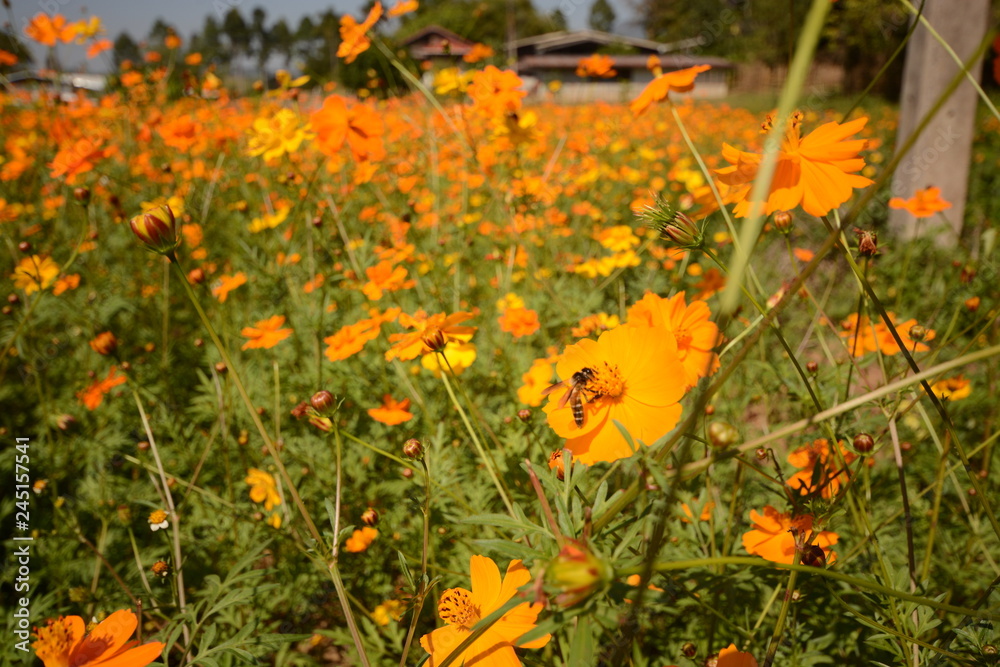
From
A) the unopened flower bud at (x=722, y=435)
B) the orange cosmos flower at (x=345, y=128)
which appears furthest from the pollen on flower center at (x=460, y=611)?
the orange cosmos flower at (x=345, y=128)

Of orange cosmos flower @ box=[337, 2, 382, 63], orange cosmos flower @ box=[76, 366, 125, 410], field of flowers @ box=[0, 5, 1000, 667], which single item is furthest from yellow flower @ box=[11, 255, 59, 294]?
orange cosmos flower @ box=[337, 2, 382, 63]

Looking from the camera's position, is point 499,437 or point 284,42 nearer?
point 499,437

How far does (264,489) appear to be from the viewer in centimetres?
116

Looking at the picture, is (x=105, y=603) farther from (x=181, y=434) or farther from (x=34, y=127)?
(x=34, y=127)

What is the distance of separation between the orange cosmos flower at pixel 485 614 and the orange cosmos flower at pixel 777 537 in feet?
1.23

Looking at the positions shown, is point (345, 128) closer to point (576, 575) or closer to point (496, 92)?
point (496, 92)

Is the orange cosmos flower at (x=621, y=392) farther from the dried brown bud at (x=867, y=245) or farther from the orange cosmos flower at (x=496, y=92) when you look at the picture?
the orange cosmos flower at (x=496, y=92)

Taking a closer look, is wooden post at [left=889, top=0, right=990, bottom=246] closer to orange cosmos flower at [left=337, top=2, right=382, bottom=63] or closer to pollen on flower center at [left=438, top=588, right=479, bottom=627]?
orange cosmos flower at [left=337, top=2, right=382, bottom=63]

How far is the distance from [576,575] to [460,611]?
0.34 meters

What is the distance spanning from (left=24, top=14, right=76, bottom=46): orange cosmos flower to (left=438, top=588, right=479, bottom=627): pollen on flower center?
235 cm

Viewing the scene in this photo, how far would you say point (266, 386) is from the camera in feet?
4.92

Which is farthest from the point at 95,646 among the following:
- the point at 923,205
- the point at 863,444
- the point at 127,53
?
the point at 127,53

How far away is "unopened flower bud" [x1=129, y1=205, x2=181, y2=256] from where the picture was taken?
1.90 ft

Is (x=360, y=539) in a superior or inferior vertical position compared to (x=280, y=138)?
inferior
